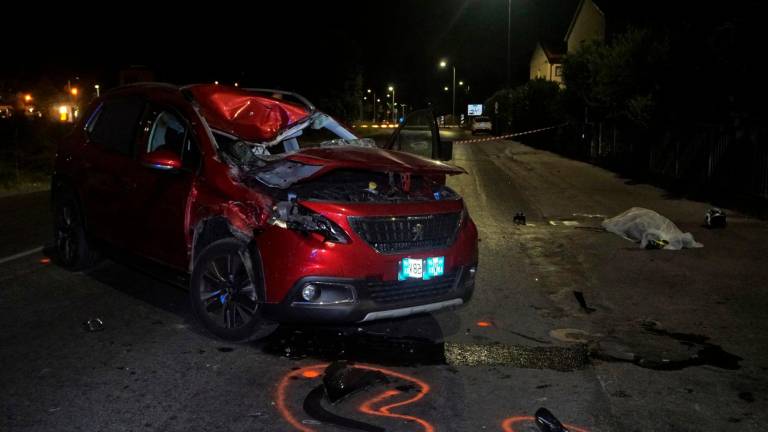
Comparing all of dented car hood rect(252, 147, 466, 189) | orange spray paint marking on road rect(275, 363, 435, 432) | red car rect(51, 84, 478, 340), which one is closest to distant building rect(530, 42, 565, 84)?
red car rect(51, 84, 478, 340)

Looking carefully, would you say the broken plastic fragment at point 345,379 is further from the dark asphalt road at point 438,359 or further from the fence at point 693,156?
the fence at point 693,156

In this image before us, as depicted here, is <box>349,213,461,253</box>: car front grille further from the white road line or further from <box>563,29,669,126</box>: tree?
<box>563,29,669,126</box>: tree

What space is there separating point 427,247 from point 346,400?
141 centimetres

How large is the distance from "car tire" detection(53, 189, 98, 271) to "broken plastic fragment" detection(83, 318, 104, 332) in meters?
1.56

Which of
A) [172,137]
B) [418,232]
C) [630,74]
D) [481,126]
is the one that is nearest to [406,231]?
[418,232]

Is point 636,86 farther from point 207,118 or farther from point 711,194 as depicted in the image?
point 207,118

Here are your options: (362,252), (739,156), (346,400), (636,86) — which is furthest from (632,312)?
(636,86)

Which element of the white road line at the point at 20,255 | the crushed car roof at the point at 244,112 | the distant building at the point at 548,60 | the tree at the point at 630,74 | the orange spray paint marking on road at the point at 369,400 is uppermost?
the distant building at the point at 548,60

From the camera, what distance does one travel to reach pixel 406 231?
205 inches

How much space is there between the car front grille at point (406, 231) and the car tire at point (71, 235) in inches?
138

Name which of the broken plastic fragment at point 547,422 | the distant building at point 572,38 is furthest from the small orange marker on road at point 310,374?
the distant building at point 572,38

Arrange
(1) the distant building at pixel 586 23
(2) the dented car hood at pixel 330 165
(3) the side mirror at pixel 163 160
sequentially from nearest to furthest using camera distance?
(2) the dented car hood at pixel 330 165 → (3) the side mirror at pixel 163 160 → (1) the distant building at pixel 586 23

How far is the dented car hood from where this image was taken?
5176 mm

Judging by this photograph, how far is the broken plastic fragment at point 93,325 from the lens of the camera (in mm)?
5703
